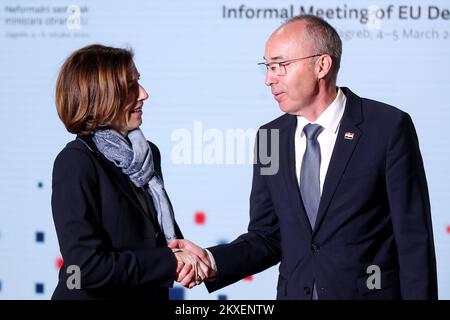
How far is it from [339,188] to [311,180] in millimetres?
97

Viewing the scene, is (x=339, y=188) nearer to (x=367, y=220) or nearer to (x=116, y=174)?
(x=367, y=220)

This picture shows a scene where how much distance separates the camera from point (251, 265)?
2.82m

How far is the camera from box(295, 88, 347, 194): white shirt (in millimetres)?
2518

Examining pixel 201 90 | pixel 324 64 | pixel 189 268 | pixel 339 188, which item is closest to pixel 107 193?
pixel 189 268

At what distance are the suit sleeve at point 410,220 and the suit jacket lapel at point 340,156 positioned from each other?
117 millimetres

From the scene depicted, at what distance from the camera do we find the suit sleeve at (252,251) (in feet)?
9.10

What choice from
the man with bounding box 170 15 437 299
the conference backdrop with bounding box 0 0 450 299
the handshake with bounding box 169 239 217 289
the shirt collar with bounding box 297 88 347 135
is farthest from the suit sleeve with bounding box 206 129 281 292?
the conference backdrop with bounding box 0 0 450 299

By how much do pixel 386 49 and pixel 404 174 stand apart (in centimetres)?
183

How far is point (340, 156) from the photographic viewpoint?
2.46 m

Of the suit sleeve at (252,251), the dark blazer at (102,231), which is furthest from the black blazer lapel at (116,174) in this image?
the suit sleeve at (252,251)

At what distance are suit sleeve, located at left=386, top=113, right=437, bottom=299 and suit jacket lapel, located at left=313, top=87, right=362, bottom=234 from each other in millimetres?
117

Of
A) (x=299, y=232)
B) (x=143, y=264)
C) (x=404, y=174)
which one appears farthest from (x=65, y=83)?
(x=404, y=174)

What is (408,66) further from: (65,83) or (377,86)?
(65,83)
